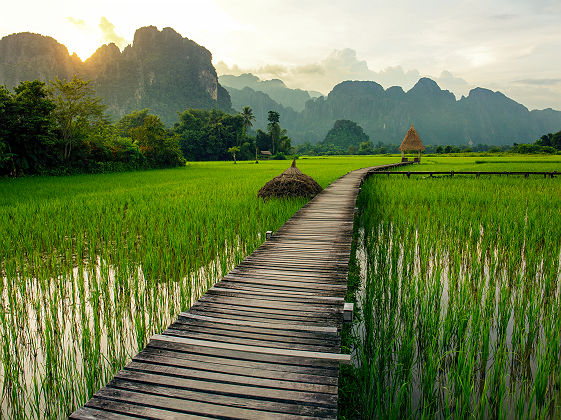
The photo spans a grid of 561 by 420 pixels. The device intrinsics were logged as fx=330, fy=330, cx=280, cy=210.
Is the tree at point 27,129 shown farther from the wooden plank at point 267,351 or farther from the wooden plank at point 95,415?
the wooden plank at point 95,415

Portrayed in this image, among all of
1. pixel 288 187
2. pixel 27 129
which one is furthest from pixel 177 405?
pixel 27 129

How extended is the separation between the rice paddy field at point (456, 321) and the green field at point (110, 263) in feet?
0.30

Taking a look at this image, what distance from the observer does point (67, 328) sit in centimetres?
259

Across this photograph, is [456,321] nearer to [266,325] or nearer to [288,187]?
[266,325]

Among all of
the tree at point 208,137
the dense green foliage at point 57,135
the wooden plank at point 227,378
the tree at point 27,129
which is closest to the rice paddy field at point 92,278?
the wooden plank at point 227,378

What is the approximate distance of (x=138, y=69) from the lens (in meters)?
96.0

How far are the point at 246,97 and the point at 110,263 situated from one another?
16750cm

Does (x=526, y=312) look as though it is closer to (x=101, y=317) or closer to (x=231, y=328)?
(x=231, y=328)

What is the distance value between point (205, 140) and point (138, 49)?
2785 inches

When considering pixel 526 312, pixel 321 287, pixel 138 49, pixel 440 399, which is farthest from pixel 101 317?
pixel 138 49

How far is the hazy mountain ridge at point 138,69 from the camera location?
8362 cm

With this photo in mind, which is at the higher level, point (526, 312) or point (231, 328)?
point (231, 328)

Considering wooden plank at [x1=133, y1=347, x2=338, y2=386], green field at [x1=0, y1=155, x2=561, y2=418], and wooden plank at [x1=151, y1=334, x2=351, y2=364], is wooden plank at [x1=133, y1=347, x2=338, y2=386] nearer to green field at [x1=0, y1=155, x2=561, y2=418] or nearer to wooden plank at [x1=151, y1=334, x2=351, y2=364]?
wooden plank at [x1=151, y1=334, x2=351, y2=364]

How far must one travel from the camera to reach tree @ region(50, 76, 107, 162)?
55.3ft
